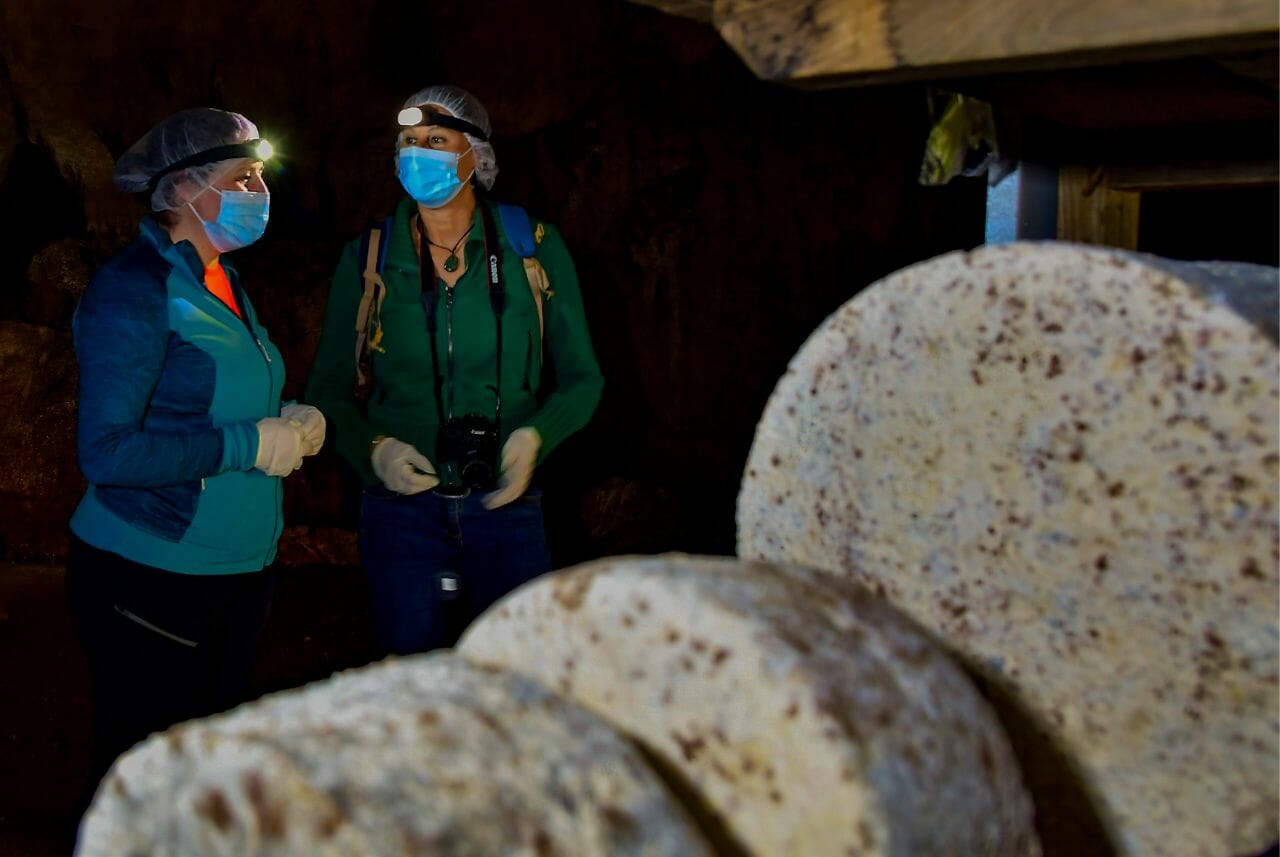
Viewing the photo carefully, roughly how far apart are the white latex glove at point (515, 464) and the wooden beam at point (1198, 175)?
72.6 inches

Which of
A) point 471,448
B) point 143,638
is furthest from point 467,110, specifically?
point 143,638

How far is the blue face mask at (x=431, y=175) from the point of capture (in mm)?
2959

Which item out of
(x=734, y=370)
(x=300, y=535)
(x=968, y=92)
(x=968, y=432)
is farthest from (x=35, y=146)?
(x=968, y=432)

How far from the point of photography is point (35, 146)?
6.66 m

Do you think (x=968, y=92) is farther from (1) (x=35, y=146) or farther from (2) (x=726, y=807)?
(1) (x=35, y=146)

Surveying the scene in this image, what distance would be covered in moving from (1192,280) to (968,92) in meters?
0.99

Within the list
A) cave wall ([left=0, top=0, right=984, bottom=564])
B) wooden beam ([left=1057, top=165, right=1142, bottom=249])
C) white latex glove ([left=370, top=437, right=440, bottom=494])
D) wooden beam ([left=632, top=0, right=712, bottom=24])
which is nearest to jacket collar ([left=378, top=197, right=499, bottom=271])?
white latex glove ([left=370, top=437, right=440, bottom=494])

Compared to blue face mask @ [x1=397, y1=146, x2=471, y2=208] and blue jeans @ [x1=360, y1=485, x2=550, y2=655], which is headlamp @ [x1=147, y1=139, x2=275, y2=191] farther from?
blue jeans @ [x1=360, y1=485, x2=550, y2=655]

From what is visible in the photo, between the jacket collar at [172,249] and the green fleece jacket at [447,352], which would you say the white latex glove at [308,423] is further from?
the jacket collar at [172,249]

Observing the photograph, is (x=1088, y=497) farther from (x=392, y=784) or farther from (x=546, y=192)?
(x=546, y=192)

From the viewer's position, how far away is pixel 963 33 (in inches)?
57.2

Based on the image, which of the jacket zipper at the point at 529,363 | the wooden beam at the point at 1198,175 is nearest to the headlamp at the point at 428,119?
the jacket zipper at the point at 529,363

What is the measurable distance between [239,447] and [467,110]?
114 centimetres

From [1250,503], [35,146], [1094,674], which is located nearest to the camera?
[1250,503]
